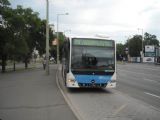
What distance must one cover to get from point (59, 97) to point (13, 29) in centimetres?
2876

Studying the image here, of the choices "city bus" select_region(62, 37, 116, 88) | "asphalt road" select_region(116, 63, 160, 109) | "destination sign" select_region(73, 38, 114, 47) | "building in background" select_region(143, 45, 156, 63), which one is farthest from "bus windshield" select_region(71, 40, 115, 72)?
"building in background" select_region(143, 45, 156, 63)

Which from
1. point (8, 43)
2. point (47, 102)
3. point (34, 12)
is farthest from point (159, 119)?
point (34, 12)

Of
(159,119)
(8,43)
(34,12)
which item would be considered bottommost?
(159,119)

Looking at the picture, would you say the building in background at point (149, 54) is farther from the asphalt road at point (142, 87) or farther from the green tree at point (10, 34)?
the asphalt road at point (142, 87)

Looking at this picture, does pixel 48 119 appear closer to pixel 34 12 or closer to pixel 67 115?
pixel 67 115

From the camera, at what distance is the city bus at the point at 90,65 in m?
18.4

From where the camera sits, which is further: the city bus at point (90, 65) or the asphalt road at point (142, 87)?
the city bus at point (90, 65)

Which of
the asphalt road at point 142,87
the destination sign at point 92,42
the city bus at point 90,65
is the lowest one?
the asphalt road at point 142,87

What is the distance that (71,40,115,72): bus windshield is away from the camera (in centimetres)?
1844

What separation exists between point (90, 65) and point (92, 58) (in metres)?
0.36

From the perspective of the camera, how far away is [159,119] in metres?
10.6

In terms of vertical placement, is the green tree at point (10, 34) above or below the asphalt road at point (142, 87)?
above

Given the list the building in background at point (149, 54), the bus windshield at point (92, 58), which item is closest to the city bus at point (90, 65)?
the bus windshield at point (92, 58)

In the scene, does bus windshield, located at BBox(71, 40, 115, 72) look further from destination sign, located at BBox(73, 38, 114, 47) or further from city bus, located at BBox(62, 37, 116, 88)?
destination sign, located at BBox(73, 38, 114, 47)
